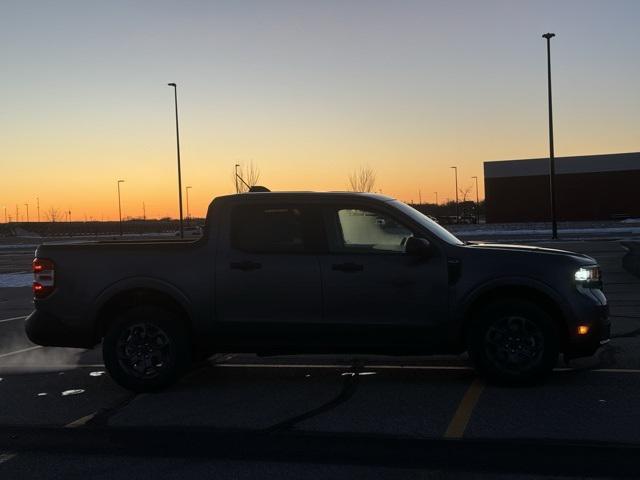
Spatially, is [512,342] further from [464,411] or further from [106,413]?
[106,413]

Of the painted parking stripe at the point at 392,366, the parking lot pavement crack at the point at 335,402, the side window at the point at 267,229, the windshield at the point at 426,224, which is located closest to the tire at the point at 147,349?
the side window at the point at 267,229

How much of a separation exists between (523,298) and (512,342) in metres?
0.42

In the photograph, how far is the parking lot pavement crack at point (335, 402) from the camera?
533 centimetres

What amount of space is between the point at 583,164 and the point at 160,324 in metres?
65.9

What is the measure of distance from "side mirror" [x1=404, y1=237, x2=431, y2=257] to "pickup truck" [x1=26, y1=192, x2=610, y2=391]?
13 mm

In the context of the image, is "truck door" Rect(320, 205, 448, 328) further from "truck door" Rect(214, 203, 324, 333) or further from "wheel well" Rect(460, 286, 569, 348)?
"wheel well" Rect(460, 286, 569, 348)

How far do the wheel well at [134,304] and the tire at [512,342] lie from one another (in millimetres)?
2791

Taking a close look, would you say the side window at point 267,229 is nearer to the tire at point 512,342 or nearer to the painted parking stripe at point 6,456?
the tire at point 512,342

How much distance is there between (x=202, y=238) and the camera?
655 cm

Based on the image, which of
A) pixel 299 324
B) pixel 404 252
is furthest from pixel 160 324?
pixel 404 252

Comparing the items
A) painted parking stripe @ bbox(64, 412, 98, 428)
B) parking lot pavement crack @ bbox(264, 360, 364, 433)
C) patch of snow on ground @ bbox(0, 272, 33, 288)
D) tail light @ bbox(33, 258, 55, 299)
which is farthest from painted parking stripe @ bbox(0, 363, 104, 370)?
patch of snow on ground @ bbox(0, 272, 33, 288)

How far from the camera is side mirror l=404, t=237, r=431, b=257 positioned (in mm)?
6113

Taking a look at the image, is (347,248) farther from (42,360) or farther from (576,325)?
(42,360)

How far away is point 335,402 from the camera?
5.97 meters
